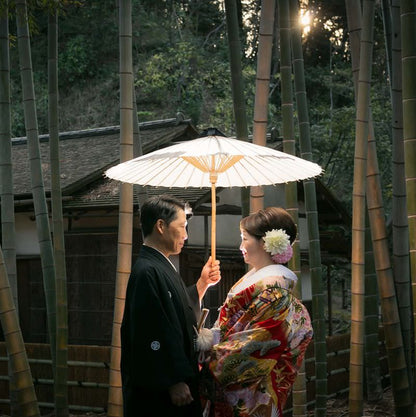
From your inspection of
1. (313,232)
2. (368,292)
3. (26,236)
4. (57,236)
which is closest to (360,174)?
(313,232)

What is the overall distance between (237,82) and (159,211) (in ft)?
6.99

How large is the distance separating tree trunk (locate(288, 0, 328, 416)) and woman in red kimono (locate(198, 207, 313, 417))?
8.53 feet

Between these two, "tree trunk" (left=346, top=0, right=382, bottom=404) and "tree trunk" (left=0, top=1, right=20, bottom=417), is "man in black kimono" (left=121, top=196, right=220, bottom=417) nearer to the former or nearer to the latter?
"tree trunk" (left=346, top=0, right=382, bottom=404)

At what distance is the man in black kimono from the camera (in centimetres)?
299

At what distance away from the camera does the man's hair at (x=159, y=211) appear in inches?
126

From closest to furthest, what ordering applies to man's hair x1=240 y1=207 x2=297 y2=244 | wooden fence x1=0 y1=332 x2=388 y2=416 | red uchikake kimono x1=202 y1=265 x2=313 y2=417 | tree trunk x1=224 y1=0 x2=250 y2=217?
1. red uchikake kimono x1=202 y1=265 x2=313 y2=417
2. man's hair x1=240 y1=207 x2=297 y2=244
3. tree trunk x1=224 y1=0 x2=250 y2=217
4. wooden fence x1=0 y1=332 x2=388 y2=416

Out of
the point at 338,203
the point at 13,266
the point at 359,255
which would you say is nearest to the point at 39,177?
the point at 13,266

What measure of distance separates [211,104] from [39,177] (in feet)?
41.4

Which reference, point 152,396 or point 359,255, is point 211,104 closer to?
point 359,255

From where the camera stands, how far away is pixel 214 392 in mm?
3209

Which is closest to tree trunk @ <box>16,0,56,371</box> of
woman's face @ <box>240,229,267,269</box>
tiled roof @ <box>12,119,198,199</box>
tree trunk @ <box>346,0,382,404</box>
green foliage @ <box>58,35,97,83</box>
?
tree trunk @ <box>346,0,382,404</box>

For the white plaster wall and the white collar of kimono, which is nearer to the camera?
the white collar of kimono

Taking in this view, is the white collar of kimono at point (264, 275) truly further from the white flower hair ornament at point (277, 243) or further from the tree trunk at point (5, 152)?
the tree trunk at point (5, 152)

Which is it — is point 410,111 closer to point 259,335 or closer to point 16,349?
point 259,335
